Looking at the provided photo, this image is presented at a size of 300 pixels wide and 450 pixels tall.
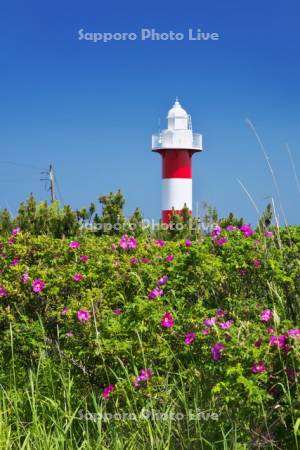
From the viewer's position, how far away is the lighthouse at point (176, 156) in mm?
21375

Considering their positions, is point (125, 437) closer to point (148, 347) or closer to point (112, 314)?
point (148, 347)

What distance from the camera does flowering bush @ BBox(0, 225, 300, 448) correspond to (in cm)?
339

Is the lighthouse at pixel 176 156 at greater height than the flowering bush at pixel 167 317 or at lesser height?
greater

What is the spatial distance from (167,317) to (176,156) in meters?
18.5

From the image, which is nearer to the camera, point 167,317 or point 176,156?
point 167,317

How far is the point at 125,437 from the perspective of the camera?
3.76 meters

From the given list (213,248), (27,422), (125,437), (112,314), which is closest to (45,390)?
(27,422)

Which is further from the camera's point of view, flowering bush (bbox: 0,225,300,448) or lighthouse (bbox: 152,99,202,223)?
lighthouse (bbox: 152,99,202,223)

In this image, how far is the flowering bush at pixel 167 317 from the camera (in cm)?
339

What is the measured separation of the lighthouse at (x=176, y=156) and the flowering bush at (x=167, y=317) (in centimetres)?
1455

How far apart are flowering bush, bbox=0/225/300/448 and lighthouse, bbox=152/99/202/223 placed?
1455 centimetres

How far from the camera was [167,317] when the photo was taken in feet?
13.3

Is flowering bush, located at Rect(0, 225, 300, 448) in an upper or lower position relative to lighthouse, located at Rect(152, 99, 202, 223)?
lower

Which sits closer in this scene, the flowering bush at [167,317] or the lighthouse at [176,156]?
the flowering bush at [167,317]
